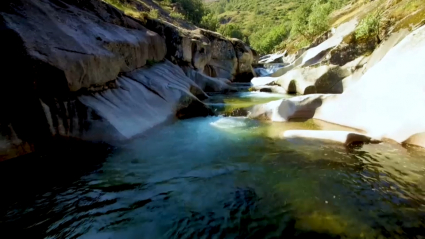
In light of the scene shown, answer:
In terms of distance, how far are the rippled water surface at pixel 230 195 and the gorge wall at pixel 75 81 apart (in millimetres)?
1437

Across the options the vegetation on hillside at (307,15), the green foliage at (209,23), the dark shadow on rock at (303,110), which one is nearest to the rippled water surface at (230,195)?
the dark shadow on rock at (303,110)

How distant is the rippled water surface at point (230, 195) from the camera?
15.8ft

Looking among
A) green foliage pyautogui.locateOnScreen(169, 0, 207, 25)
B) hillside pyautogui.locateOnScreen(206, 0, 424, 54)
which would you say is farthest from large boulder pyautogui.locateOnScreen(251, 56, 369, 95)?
green foliage pyautogui.locateOnScreen(169, 0, 207, 25)

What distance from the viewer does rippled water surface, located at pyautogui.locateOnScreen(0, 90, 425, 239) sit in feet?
15.8

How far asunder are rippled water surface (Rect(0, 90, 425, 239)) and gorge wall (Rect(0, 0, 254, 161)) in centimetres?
144

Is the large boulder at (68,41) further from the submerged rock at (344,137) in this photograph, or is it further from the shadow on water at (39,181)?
the submerged rock at (344,137)

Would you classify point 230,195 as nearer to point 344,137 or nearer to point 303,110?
point 344,137

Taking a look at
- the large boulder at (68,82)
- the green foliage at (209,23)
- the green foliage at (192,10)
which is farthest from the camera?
the green foliage at (209,23)

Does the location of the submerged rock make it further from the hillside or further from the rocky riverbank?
the hillside

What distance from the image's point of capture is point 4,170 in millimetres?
6852

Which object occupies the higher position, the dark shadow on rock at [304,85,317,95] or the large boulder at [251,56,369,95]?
the large boulder at [251,56,369,95]

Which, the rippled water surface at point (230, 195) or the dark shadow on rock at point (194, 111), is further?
the dark shadow on rock at point (194, 111)

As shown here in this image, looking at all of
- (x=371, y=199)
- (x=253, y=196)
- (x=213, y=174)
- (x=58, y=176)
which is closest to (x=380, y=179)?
(x=371, y=199)

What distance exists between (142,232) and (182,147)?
15.8 ft
